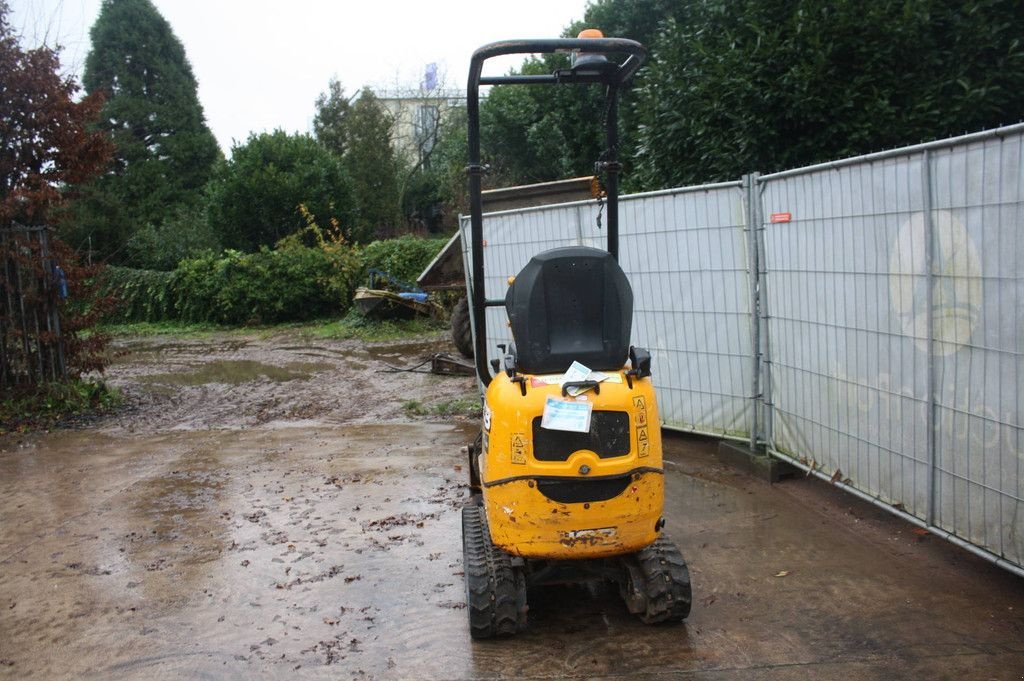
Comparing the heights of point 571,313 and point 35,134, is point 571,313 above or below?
below

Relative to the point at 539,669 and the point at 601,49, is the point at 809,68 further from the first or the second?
the point at 539,669

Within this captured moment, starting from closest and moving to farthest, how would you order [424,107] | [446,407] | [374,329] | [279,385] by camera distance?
[446,407] → [279,385] → [374,329] → [424,107]

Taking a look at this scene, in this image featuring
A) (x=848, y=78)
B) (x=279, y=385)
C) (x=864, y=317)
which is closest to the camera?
(x=864, y=317)

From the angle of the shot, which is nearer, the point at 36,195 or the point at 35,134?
the point at 36,195

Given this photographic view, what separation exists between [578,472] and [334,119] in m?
32.6

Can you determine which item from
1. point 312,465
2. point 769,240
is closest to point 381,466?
point 312,465

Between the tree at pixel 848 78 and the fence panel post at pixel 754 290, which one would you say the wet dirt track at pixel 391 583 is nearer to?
the fence panel post at pixel 754 290

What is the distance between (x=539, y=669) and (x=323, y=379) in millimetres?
8827

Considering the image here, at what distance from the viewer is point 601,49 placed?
4.04 meters

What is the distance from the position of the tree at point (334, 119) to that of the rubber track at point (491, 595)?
1230 inches

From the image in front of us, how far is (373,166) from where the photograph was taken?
30.8m

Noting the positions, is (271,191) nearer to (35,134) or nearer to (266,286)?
(266,286)

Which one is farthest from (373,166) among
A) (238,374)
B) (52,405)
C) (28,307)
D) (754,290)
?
(754,290)

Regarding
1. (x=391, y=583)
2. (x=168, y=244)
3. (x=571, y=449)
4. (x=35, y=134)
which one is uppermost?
(x=35, y=134)
